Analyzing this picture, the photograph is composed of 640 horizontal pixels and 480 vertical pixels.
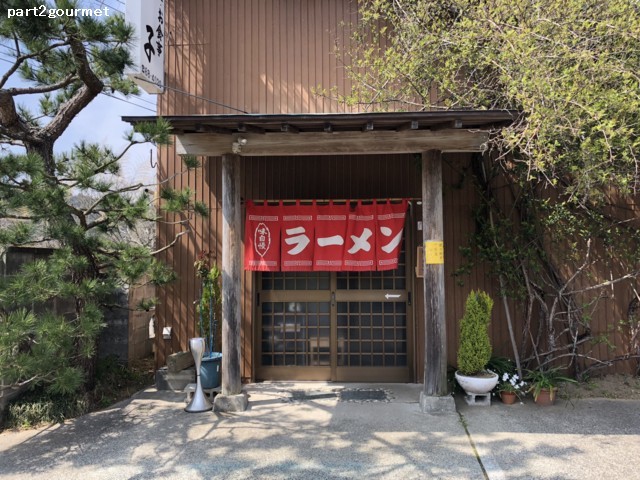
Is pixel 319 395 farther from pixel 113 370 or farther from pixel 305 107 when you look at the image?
pixel 305 107

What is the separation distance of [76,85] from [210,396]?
429 centimetres

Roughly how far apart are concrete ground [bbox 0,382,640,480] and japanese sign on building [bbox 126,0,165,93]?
4.30 m

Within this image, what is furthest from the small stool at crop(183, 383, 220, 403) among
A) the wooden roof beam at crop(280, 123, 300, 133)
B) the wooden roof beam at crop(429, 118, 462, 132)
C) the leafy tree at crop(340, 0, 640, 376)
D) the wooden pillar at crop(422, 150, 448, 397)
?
the wooden roof beam at crop(429, 118, 462, 132)

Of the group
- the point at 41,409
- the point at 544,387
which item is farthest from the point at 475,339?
the point at 41,409

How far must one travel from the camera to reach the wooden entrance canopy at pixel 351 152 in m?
5.19

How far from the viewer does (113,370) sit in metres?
6.16

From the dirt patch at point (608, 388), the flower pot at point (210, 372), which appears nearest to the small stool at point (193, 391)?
the flower pot at point (210, 372)

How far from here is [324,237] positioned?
6.05 meters

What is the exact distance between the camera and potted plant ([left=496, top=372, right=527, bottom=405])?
17.5 feet

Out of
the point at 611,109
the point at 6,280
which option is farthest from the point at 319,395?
the point at 611,109

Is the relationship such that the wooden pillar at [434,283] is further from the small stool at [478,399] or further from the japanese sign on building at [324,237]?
the japanese sign on building at [324,237]

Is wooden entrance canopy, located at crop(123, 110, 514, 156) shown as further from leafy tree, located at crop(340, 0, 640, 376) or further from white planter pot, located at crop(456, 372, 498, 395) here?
white planter pot, located at crop(456, 372, 498, 395)

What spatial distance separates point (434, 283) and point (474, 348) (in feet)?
3.07

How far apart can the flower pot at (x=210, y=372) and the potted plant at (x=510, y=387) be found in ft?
11.7
